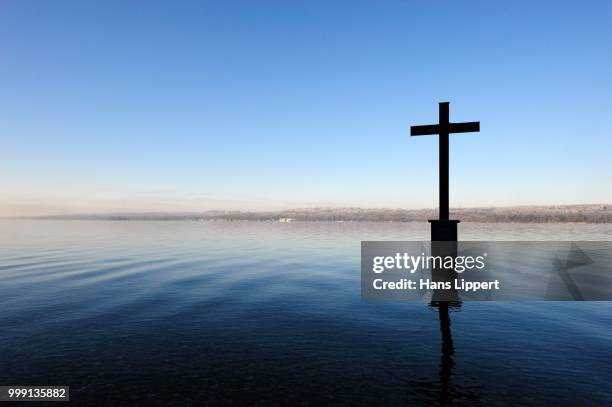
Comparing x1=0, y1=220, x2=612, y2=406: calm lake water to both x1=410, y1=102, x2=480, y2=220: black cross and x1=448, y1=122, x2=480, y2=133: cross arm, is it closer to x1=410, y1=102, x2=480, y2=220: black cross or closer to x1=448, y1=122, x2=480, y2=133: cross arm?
x1=410, y1=102, x2=480, y2=220: black cross

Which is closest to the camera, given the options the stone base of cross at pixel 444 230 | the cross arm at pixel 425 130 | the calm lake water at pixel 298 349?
the calm lake water at pixel 298 349

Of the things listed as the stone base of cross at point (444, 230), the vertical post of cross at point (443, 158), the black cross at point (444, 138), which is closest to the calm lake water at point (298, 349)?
the stone base of cross at point (444, 230)

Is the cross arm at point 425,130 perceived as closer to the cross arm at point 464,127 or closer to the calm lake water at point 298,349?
the cross arm at point 464,127

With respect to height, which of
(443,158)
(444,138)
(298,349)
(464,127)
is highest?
(464,127)

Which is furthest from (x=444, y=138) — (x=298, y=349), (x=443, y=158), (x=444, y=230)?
(x=298, y=349)

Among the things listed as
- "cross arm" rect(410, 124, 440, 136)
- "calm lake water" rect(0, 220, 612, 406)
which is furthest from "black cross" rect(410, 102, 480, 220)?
"calm lake water" rect(0, 220, 612, 406)

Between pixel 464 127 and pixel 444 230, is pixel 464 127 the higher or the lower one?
the higher one

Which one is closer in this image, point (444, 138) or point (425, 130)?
point (444, 138)

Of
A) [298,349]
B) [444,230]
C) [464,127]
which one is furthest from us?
[464,127]

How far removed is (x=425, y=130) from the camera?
14312mm

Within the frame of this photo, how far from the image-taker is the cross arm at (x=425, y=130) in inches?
557

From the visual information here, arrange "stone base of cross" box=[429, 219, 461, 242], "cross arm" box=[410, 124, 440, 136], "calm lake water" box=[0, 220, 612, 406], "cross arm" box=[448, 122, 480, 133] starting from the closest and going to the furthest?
"calm lake water" box=[0, 220, 612, 406]
"stone base of cross" box=[429, 219, 461, 242]
"cross arm" box=[448, 122, 480, 133]
"cross arm" box=[410, 124, 440, 136]

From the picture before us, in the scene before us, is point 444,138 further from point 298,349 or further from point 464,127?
point 298,349

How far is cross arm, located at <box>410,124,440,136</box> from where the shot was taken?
14141 mm
